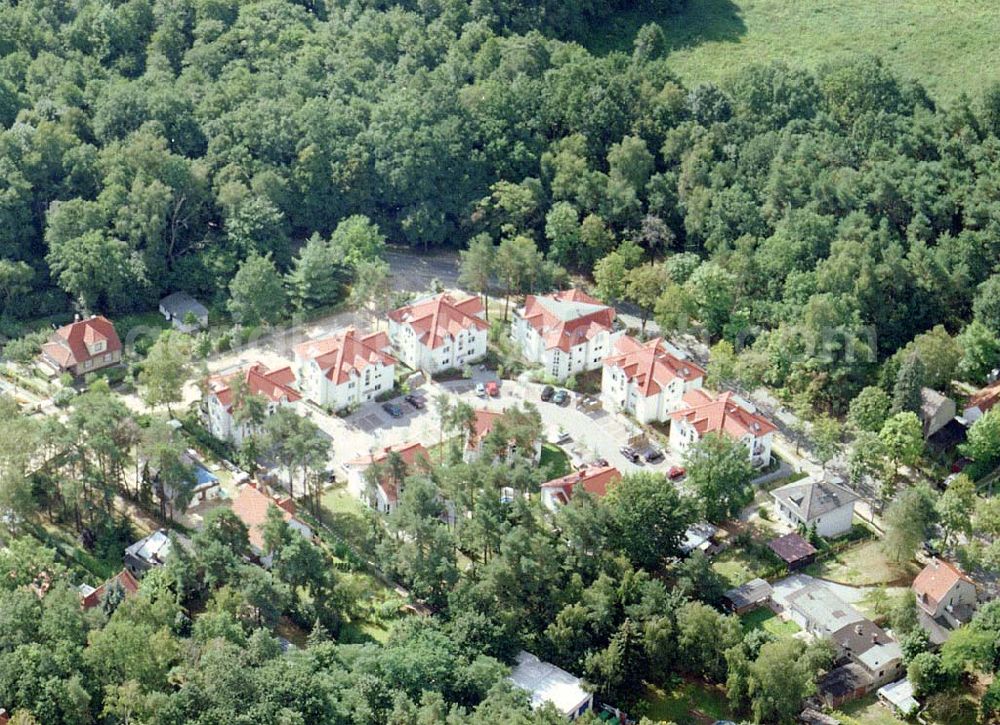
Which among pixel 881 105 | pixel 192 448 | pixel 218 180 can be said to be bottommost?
pixel 192 448

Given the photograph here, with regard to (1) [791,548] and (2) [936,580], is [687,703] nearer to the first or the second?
(1) [791,548]

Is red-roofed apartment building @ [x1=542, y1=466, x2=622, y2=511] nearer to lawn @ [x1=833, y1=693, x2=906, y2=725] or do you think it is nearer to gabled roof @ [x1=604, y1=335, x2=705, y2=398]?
gabled roof @ [x1=604, y1=335, x2=705, y2=398]

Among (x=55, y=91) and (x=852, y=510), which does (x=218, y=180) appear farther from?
(x=852, y=510)

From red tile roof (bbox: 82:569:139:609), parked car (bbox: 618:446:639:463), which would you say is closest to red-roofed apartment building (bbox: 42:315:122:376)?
red tile roof (bbox: 82:569:139:609)

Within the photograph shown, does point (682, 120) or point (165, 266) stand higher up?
point (682, 120)

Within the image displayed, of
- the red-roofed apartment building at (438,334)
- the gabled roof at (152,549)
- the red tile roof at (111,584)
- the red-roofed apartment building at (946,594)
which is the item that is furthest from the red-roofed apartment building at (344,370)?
the red-roofed apartment building at (946,594)

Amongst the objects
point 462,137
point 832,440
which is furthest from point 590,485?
point 462,137

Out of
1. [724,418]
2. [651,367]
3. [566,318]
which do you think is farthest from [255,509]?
[724,418]
